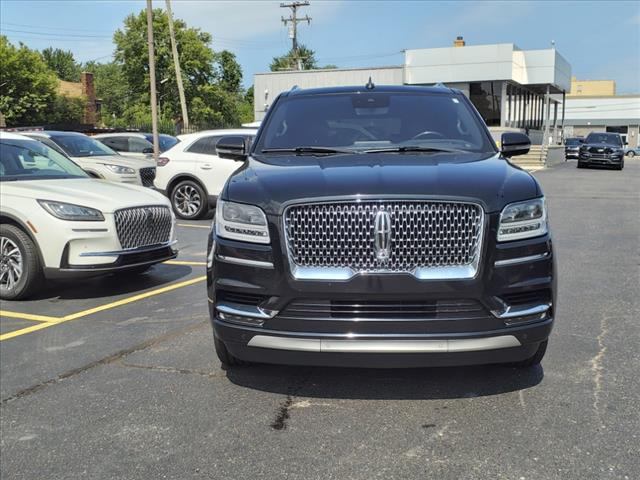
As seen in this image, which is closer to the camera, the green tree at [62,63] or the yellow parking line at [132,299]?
the yellow parking line at [132,299]

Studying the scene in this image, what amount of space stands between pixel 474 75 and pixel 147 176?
907 inches

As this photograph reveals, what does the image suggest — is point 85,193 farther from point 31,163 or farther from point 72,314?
point 72,314

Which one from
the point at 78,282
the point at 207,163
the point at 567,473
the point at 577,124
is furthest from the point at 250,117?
the point at 567,473

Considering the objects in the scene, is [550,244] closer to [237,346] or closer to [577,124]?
[237,346]

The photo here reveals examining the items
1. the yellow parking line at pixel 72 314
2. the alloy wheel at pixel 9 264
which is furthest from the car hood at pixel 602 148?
the alloy wheel at pixel 9 264

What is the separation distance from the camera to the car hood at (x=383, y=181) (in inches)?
128

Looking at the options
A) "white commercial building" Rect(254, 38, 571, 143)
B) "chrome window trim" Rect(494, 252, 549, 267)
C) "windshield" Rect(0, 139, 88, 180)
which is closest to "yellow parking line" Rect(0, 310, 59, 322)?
"windshield" Rect(0, 139, 88, 180)

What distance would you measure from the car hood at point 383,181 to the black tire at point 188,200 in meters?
8.52

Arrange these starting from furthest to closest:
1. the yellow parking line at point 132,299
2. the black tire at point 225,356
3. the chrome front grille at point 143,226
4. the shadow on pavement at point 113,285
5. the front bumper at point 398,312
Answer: the shadow on pavement at point 113,285 → the chrome front grille at point 143,226 → the yellow parking line at point 132,299 → the black tire at point 225,356 → the front bumper at point 398,312

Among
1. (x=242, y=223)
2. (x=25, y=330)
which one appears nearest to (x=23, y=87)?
(x=25, y=330)

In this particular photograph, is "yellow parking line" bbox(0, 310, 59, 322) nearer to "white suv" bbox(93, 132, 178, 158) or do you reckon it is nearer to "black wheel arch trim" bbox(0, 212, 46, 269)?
"black wheel arch trim" bbox(0, 212, 46, 269)

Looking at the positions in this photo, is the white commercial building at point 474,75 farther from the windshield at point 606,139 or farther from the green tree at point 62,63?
the green tree at point 62,63

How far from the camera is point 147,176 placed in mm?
13750

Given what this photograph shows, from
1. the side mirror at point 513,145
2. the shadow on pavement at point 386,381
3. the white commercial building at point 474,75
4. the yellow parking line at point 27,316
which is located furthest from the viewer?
the white commercial building at point 474,75
